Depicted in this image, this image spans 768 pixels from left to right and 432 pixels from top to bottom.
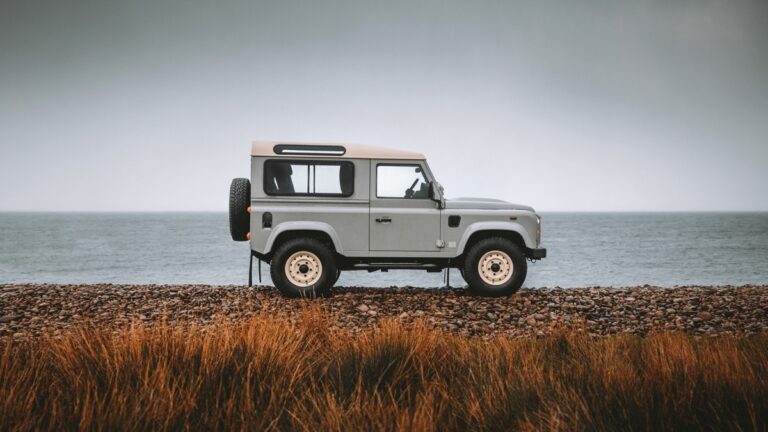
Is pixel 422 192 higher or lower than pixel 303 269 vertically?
higher

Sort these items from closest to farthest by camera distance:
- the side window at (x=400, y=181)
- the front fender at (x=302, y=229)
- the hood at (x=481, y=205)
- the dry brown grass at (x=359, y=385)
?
the dry brown grass at (x=359, y=385) → the front fender at (x=302, y=229) → the side window at (x=400, y=181) → the hood at (x=481, y=205)

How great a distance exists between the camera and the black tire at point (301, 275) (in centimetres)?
904

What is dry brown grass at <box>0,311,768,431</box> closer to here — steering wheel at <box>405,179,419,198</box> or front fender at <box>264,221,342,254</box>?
front fender at <box>264,221,342,254</box>

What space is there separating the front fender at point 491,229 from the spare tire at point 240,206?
11.5 feet

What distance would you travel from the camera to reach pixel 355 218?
910cm

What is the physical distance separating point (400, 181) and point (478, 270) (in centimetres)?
196

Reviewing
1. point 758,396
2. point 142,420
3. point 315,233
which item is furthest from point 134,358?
point 315,233

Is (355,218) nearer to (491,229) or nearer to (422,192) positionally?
(422,192)

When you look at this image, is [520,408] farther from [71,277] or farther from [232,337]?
[71,277]

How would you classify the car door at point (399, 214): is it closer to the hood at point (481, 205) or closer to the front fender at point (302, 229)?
the hood at point (481, 205)

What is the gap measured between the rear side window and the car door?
458mm

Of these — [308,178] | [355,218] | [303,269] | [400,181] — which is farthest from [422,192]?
[303,269]

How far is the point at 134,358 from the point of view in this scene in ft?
13.2

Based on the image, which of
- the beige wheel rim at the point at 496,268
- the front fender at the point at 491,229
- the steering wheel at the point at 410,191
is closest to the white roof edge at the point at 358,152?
the steering wheel at the point at 410,191
